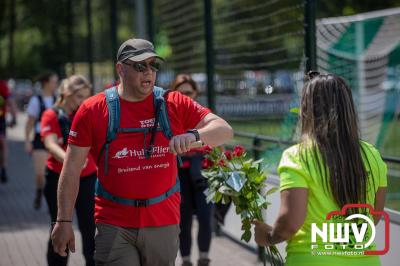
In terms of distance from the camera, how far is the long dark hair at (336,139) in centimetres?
335

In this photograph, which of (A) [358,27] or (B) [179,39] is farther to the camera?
(A) [358,27]

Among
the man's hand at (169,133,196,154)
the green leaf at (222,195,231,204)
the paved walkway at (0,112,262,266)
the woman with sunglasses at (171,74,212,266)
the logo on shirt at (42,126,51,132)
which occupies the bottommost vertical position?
the paved walkway at (0,112,262,266)

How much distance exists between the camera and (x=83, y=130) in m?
4.41

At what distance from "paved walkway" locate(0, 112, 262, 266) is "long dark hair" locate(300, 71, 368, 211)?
455 cm

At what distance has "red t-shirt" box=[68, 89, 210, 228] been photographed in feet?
14.5

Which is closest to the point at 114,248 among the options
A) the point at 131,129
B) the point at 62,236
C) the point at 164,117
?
the point at 62,236

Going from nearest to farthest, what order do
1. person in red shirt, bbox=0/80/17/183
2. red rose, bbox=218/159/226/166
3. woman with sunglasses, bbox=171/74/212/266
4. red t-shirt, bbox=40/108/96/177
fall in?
red rose, bbox=218/159/226/166 < red t-shirt, bbox=40/108/96/177 < woman with sunglasses, bbox=171/74/212/266 < person in red shirt, bbox=0/80/17/183

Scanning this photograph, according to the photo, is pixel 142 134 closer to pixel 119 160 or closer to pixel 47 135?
pixel 119 160

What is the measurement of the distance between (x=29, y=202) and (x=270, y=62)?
5158 mm

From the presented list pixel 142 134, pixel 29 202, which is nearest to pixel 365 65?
pixel 29 202

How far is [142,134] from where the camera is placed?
4.42 meters

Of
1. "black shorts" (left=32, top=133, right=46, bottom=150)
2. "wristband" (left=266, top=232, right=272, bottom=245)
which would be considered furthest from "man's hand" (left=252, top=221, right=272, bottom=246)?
Result: "black shorts" (left=32, top=133, right=46, bottom=150)

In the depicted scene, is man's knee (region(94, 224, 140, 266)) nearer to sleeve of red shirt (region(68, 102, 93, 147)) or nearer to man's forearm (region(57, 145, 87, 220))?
man's forearm (region(57, 145, 87, 220))

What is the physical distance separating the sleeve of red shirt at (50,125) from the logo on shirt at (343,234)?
3670mm
